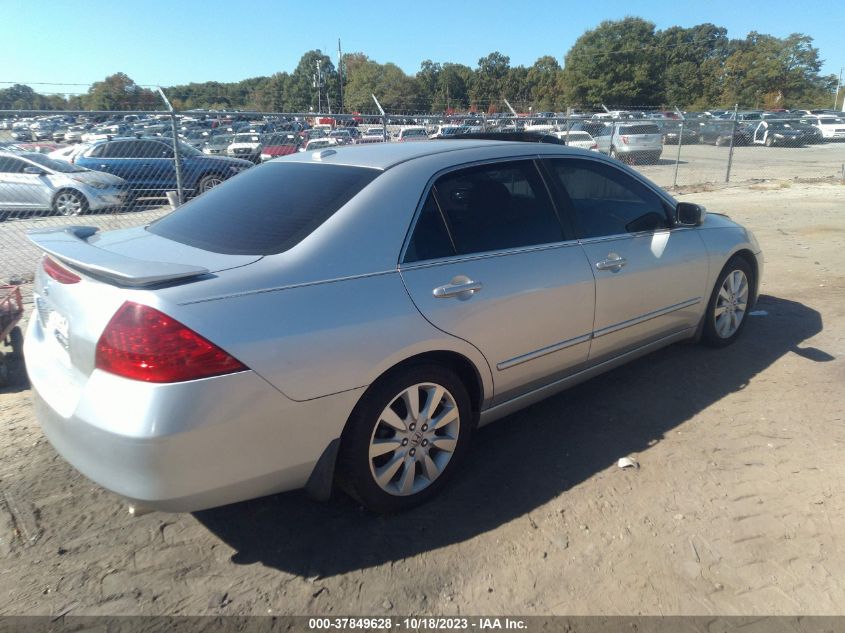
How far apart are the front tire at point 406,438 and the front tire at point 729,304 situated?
2529mm

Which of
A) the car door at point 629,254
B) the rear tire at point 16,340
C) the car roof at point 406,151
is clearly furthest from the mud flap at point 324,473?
the rear tire at point 16,340

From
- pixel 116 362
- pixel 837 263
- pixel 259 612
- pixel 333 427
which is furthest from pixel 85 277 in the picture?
pixel 837 263

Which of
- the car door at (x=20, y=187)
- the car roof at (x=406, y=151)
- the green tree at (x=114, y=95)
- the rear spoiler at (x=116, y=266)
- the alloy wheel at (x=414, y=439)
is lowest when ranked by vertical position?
the alloy wheel at (x=414, y=439)

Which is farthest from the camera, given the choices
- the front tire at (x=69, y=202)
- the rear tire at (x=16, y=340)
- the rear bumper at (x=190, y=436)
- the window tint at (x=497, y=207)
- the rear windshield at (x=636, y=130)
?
the rear windshield at (x=636, y=130)

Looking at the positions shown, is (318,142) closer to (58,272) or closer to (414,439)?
(58,272)

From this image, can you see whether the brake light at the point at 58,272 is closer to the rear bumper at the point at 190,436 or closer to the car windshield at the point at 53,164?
the rear bumper at the point at 190,436

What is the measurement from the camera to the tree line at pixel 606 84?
61.3 metres

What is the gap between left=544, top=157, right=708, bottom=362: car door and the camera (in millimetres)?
3668

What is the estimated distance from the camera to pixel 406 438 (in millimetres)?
2848

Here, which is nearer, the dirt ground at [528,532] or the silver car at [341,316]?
the silver car at [341,316]

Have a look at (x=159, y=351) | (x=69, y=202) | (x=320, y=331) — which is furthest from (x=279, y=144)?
(x=159, y=351)

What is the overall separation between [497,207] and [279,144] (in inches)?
335

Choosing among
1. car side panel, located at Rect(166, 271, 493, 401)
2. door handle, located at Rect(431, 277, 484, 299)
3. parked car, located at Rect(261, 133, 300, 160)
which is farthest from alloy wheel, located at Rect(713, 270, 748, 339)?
Result: parked car, located at Rect(261, 133, 300, 160)

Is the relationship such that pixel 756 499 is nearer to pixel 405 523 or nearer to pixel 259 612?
pixel 405 523
